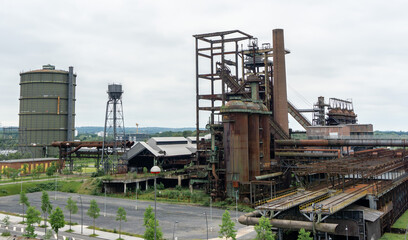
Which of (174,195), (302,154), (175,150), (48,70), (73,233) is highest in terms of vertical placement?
(48,70)

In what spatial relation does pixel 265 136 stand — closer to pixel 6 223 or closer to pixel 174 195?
pixel 174 195

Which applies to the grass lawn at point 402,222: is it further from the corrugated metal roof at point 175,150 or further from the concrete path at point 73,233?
the corrugated metal roof at point 175,150

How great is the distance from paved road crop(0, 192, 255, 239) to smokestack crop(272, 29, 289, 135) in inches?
1486

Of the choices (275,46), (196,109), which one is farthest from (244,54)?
(196,109)

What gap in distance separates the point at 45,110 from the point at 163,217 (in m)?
102

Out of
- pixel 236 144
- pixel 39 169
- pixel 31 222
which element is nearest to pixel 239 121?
pixel 236 144

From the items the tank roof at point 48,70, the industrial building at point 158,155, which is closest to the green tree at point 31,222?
the industrial building at point 158,155

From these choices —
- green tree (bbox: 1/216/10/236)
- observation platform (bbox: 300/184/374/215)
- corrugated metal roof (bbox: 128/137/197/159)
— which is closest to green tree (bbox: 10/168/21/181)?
corrugated metal roof (bbox: 128/137/197/159)

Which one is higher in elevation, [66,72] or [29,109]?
[66,72]

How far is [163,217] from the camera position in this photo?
5347cm

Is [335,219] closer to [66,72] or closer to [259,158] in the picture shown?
[259,158]

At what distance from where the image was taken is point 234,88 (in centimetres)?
8156

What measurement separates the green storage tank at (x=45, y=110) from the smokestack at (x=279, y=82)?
87582 mm

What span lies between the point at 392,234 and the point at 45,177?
85.1m
